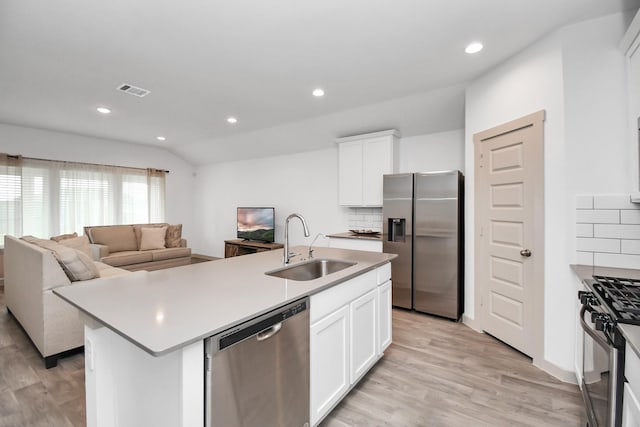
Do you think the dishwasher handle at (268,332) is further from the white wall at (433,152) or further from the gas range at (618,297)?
the white wall at (433,152)

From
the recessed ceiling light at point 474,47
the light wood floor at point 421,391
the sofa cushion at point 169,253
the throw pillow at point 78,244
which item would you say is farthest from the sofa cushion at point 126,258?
the recessed ceiling light at point 474,47

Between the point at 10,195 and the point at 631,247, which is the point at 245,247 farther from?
the point at 631,247

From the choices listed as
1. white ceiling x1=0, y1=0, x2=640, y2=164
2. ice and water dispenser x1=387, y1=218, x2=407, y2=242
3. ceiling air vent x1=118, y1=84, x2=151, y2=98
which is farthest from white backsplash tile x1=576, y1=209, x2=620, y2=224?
ceiling air vent x1=118, y1=84, x2=151, y2=98

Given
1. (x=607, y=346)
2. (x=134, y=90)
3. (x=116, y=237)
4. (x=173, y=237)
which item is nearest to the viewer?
(x=607, y=346)

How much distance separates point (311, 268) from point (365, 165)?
2.51 metres

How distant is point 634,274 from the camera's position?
183cm

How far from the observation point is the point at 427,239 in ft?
11.4

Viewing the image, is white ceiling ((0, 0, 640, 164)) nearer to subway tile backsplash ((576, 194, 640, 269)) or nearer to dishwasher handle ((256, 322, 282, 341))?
subway tile backsplash ((576, 194, 640, 269))

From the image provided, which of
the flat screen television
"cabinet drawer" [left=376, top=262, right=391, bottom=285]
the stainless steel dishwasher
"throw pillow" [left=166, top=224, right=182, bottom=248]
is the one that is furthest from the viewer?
the flat screen television

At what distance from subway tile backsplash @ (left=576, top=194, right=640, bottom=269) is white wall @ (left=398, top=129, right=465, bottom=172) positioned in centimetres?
205

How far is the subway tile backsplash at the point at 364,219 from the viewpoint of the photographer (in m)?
4.64

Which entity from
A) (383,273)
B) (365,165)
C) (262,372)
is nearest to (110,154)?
(365,165)

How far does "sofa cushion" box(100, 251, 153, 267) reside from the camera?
464 centimetres

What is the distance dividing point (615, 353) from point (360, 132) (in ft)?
13.0
